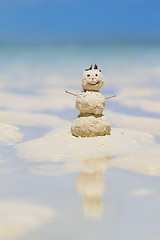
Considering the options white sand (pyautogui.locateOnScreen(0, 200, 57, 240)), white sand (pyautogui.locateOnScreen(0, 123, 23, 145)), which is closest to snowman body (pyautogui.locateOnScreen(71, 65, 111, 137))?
white sand (pyautogui.locateOnScreen(0, 123, 23, 145))

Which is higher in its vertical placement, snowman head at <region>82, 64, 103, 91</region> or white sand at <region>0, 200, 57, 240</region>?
snowman head at <region>82, 64, 103, 91</region>

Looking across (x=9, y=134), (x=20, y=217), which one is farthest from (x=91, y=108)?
(x=20, y=217)

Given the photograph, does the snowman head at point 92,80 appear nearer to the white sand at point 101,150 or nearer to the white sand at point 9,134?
the white sand at point 101,150

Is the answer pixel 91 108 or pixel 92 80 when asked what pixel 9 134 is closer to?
pixel 91 108

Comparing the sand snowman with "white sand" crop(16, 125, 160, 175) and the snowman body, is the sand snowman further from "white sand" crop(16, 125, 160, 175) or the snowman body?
"white sand" crop(16, 125, 160, 175)

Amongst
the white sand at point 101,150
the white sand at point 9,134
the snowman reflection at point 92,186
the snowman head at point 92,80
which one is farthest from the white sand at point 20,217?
the snowman head at point 92,80

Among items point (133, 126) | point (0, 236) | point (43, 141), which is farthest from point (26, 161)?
point (133, 126)
